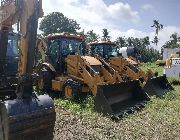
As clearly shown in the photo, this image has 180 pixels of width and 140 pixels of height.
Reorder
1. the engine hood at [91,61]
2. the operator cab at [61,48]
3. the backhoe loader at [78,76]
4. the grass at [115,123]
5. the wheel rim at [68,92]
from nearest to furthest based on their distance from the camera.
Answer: the grass at [115,123] → the backhoe loader at [78,76] → the wheel rim at [68,92] → the engine hood at [91,61] → the operator cab at [61,48]

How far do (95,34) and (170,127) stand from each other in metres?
76.1

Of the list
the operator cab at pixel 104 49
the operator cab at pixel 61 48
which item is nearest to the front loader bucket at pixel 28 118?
the operator cab at pixel 61 48

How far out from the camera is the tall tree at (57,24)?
62562 millimetres

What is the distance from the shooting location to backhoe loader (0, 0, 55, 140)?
4.70 m

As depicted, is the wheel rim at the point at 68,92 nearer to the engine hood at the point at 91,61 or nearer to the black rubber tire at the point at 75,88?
the black rubber tire at the point at 75,88

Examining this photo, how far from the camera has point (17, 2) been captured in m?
5.23

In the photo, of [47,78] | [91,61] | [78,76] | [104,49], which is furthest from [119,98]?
[104,49]

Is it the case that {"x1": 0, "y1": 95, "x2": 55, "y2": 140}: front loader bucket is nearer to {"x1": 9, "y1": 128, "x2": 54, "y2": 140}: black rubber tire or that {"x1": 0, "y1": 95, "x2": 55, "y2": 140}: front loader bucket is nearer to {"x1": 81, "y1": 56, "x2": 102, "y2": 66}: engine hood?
{"x1": 9, "y1": 128, "x2": 54, "y2": 140}: black rubber tire

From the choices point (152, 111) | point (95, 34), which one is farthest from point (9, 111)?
point (95, 34)

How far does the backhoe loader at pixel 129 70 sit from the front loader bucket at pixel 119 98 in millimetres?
1893

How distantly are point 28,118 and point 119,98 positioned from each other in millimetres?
6249

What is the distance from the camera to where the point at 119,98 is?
35.4 ft

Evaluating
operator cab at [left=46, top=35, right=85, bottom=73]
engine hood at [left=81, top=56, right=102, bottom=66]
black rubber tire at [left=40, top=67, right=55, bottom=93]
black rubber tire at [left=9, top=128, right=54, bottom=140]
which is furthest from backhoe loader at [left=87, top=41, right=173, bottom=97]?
black rubber tire at [left=9, top=128, right=54, bottom=140]

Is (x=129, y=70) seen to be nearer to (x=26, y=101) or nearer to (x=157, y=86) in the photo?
(x=157, y=86)
